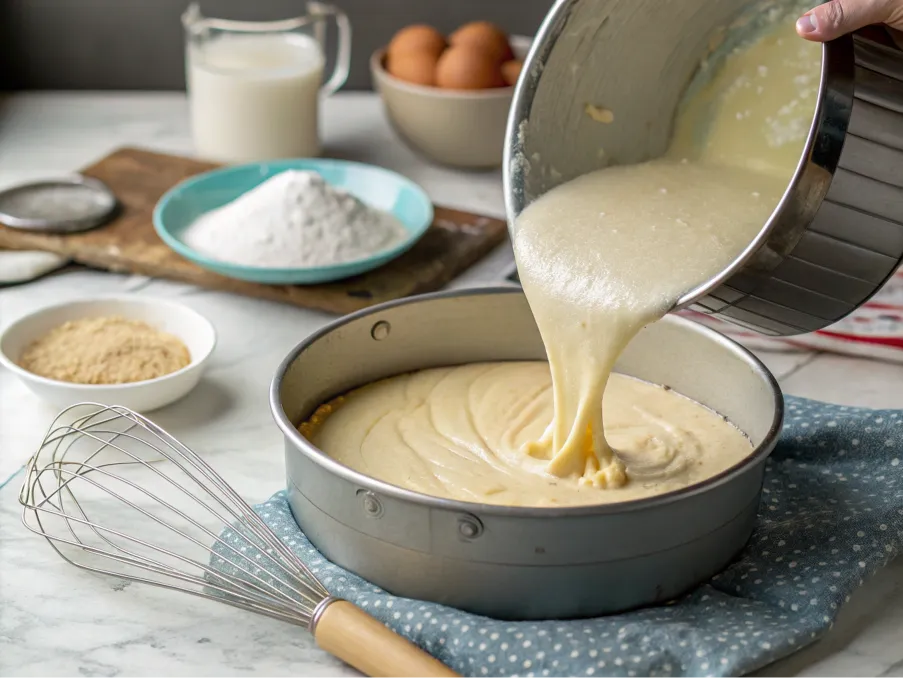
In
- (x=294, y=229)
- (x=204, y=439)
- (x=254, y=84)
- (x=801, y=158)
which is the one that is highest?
(x=801, y=158)

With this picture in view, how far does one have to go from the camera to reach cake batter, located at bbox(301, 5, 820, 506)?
1.08 meters

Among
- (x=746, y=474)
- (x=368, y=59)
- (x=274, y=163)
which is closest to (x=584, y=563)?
(x=746, y=474)

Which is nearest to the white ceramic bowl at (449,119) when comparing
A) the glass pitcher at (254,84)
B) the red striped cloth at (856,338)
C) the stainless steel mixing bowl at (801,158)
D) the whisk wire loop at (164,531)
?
the glass pitcher at (254,84)

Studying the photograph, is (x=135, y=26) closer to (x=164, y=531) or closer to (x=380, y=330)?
(x=380, y=330)

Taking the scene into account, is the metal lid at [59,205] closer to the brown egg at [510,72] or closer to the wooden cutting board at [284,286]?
the wooden cutting board at [284,286]

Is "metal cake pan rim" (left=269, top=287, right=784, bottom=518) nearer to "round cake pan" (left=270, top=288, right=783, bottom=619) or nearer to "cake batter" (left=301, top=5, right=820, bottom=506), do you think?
"round cake pan" (left=270, top=288, right=783, bottom=619)

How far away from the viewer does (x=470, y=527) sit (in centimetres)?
93

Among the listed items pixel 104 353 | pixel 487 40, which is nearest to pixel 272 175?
pixel 487 40

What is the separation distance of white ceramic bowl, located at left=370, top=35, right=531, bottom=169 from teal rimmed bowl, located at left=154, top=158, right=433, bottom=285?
0.16 meters

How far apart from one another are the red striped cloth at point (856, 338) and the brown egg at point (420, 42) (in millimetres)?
763

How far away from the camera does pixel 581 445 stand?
1.11 m

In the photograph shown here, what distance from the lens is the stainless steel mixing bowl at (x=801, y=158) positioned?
3.04ft

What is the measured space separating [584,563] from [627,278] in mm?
269

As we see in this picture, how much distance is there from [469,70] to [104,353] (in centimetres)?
87
